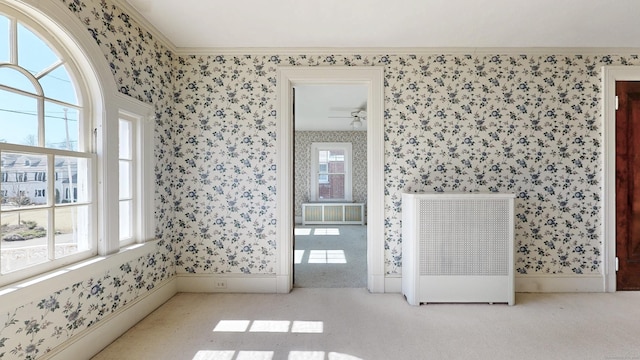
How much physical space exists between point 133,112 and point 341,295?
2.53 m

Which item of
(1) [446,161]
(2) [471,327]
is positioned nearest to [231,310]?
(2) [471,327]

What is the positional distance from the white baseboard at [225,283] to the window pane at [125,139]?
1.38 metres

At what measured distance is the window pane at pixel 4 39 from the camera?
150 cm

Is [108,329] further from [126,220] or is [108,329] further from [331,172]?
[331,172]

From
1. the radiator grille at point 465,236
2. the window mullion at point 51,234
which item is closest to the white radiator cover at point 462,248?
the radiator grille at point 465,236

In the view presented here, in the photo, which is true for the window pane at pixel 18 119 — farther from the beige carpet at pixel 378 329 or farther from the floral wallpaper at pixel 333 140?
the floral wallpaper at pixel 333 140

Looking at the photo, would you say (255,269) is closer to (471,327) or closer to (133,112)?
(133,112)

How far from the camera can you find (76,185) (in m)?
1.94

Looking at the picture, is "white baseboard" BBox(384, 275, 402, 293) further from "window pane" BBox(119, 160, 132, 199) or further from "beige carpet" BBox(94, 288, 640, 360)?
"window pane" BBox(119, 160, 132, 199)

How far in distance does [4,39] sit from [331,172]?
6.72 m

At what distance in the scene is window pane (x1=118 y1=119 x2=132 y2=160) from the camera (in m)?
2.42

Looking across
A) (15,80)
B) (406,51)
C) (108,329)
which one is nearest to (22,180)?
(15,80)

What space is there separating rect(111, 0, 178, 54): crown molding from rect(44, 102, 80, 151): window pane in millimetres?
939

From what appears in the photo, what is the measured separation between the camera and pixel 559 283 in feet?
9.79
